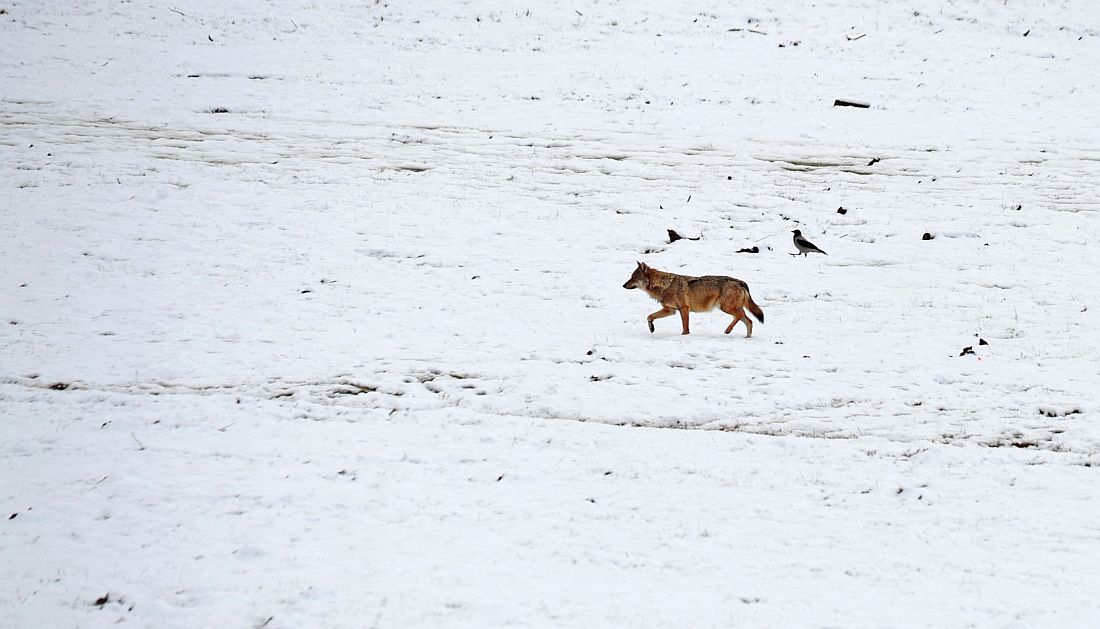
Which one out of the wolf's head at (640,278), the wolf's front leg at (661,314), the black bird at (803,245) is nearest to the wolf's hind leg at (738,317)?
the wolf's front leg at (661,314)

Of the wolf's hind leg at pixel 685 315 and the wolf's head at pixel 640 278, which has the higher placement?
the wolf's head at pixel 640 278

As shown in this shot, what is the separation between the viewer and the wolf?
45.4 feet

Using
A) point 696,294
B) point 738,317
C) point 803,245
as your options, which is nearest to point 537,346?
point 696,294

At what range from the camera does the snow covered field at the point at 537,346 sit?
7.88 metres

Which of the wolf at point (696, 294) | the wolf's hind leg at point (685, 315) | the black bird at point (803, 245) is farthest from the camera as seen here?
the black bird at point (803, 245)

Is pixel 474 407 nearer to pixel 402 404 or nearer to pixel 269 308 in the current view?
pixel 402 404

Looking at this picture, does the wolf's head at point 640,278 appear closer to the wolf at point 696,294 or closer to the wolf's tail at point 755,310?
the wolf at point 696,294

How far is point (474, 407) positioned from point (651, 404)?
7.66 feet

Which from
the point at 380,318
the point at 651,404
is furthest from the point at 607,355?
the point at 380,318

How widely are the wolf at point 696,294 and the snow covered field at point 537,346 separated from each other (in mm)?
496

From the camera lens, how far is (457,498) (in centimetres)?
912

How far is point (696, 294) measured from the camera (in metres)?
13.9

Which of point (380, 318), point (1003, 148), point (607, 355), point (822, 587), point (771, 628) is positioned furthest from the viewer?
point (1003, 148)

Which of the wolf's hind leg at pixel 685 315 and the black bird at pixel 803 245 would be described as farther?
the black bird at pixel 803 245
